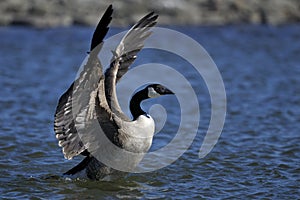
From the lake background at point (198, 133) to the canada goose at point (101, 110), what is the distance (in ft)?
1.99

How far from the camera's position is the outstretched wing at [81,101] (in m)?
7.61

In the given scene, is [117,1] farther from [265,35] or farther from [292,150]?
[292,150]

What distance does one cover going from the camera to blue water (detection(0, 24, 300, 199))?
8.87m

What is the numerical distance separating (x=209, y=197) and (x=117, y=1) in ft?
61.4

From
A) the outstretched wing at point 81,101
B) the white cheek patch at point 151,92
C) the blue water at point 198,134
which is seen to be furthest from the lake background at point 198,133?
the white cheek patch at point 151,92

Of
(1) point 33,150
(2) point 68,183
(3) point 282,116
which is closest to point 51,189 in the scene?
(2) point 68,183

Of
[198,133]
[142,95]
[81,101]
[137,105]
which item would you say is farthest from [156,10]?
[81,101]

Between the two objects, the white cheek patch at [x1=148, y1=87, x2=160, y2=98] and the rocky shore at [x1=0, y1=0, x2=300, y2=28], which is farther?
the rocky shore at [x1=0, y1=0, x2=300, y2=28]

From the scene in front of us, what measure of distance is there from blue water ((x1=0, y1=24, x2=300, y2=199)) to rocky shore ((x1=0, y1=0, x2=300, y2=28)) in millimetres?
2903

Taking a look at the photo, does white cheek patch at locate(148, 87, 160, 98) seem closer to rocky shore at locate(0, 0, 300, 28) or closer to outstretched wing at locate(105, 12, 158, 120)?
outstretched wing at locate(105, 12, 158, 120)

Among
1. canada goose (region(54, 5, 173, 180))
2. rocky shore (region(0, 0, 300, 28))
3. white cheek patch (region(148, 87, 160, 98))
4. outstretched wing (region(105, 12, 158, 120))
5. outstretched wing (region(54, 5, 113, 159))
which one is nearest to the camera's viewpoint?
outstretched wing (region(54, 5, 113, 159))

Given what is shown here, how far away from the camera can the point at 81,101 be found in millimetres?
8117

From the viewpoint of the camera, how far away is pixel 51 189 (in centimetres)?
882

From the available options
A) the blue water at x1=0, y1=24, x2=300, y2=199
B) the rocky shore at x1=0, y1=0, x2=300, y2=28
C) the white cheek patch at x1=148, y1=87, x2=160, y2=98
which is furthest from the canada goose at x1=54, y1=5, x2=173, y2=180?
the rocky shore at x1=0, y1=0, x2=300, y2=28
